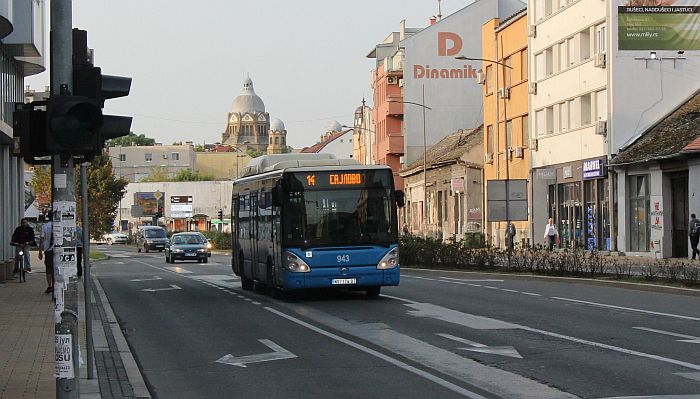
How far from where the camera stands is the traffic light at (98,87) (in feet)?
34.5

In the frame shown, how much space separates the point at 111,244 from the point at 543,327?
10790 centimetres

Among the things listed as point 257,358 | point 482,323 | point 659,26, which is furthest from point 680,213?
point 257,358

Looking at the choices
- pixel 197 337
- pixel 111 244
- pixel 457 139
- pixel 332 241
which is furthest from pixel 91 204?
pixel 197 337

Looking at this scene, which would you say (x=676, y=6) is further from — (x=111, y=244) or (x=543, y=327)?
(x=111, y=244)

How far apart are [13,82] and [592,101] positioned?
24967 millimetres

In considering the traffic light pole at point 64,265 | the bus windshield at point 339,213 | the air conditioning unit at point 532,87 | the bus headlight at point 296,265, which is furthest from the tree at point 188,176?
the traffic light pole at point 64,265

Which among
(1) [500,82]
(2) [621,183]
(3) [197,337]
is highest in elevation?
(1) [500,82]

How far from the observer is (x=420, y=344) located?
53.5 ft

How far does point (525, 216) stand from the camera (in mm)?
41062

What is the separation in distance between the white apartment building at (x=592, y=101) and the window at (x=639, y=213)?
0.13 metres

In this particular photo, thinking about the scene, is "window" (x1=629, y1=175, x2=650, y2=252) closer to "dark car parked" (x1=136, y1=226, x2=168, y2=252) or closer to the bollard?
the bollard

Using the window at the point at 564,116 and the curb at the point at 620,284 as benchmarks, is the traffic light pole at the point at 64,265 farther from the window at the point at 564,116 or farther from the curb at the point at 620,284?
the window at the point at 564,116

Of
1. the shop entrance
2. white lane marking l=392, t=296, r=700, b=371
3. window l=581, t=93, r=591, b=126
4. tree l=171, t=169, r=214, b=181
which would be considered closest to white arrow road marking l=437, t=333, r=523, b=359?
white lane marking l=392, t=296, r=700, b=371

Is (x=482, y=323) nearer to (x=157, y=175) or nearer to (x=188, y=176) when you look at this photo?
(x=157, y=175)
